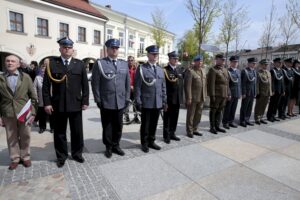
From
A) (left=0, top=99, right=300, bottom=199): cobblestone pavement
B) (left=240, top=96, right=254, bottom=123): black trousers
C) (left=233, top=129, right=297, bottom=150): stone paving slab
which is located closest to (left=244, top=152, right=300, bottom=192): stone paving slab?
(left=0, top=99, right=300, bottom=199): cobblestone pavement

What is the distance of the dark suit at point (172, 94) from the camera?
472 centimetres

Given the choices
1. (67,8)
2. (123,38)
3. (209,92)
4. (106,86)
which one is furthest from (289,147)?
(123,38)

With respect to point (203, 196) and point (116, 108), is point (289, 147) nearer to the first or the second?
point (203, 196)

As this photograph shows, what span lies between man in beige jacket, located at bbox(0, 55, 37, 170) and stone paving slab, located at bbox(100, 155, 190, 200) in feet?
4.46

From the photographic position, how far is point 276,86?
6.96 metres

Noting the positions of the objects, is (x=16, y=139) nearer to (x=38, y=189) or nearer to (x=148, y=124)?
(x=38, y=189)

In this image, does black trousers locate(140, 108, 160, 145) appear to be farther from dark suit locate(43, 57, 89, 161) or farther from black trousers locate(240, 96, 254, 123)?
black trousers locate(240, 96, 254, 123)

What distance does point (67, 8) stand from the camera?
21250 mm

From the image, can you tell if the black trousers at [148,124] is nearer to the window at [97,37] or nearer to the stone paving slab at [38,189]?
the stone paving slab at [38,189]

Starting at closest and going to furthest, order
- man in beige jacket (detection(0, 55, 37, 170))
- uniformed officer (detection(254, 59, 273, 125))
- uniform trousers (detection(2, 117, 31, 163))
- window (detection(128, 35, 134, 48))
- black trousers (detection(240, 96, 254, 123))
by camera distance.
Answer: man in beige jacket (detection(0, 55, 37, 170))
uniform trousers (detection(2, 117, 31, 163))
black trousers (detection(240, 96, 254, 123))
uniformed officer (detection(254, 59, 273, 125))
window (detection(128, 35, 134, 48))

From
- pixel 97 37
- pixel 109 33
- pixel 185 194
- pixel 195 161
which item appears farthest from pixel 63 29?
pixel 185 194

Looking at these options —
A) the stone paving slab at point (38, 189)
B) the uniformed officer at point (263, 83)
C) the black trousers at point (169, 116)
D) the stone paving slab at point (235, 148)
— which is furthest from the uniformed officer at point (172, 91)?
the uniformed officer at point (263, 83)

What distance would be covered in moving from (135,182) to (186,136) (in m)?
2.52

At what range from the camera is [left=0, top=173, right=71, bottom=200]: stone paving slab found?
9.05ft
